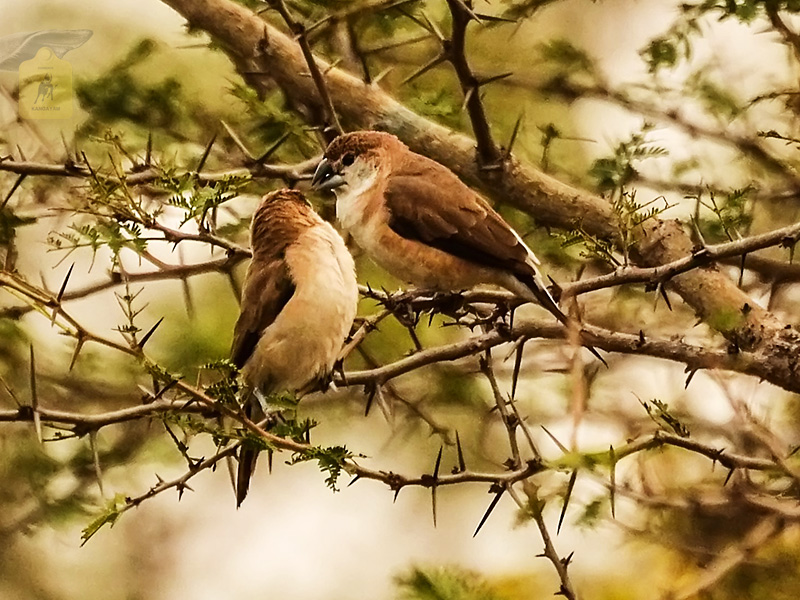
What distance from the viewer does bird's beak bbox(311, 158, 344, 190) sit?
2.82 feet

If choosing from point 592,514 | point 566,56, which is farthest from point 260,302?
point 566,56

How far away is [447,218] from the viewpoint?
829 mm

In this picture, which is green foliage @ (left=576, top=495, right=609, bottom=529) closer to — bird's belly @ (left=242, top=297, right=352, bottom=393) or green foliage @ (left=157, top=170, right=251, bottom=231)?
bird's belly @ (left=242, top=297, right=352, bottom=393)

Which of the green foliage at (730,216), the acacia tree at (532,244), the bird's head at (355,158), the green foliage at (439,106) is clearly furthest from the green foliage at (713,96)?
the bird's head at (355,158)

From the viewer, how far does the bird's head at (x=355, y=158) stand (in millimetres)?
844

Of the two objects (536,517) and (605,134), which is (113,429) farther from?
(605,134)

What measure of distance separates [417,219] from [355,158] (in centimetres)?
8

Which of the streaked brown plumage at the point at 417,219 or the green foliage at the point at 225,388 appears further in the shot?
the streaked brown plumage at the point at 417,219

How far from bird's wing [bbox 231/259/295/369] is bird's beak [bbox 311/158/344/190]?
3.8 inches

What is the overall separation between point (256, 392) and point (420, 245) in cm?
19

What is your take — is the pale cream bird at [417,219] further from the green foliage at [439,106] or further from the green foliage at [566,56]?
the green foliage at [566,56]

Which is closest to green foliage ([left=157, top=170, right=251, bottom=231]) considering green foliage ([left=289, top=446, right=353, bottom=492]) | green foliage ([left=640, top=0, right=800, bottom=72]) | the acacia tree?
the acacia tree

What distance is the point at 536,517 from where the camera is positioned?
797mm

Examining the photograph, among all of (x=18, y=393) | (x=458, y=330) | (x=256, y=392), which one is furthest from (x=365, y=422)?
(x=18, y=393)
